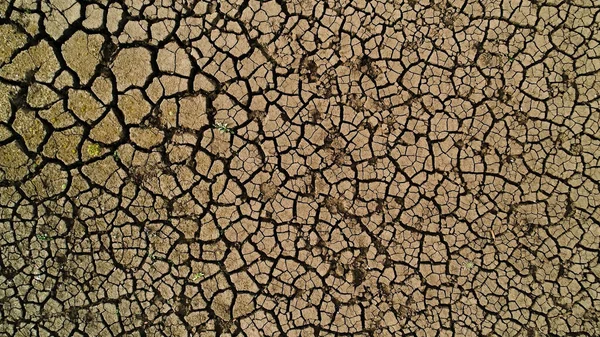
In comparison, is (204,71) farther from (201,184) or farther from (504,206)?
(504,206)

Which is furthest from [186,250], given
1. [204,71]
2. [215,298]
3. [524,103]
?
[524,103]

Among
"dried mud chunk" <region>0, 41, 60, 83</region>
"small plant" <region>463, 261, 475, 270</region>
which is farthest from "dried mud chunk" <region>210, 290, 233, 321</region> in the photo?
"dried mud chunk" <region>0, 41, 60, 83</region>

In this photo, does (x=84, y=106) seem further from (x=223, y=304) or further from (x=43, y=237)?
(x=223, y=304)

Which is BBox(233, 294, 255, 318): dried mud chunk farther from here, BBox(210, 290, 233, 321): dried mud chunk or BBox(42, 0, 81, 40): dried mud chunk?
BBox(42, 0, 81, 40): dried mud chunk

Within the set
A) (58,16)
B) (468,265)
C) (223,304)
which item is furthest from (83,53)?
(468,265)

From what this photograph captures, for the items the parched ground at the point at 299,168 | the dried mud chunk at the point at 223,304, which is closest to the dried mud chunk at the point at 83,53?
the parched ground at the point at 299,168

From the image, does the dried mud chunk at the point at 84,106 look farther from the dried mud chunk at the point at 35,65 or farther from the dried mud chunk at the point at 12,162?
the dried mud chunk at the point at 12,162

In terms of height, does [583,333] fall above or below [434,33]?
below
